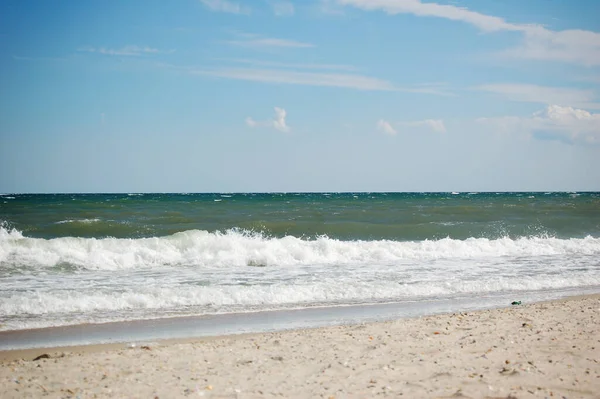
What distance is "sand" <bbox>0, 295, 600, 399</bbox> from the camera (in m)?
5.27

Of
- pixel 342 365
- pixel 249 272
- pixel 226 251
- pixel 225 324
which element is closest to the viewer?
pixel 342 365

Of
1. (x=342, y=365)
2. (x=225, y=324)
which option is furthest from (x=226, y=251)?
(x=342, y=365)

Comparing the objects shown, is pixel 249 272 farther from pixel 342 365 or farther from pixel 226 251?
pixel 342 365

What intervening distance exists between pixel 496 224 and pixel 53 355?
90.7ft

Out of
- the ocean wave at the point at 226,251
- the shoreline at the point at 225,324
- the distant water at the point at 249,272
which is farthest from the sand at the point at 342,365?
the ocean wave at the point at 226,251

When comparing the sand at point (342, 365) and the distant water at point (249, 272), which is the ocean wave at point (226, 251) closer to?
the distant water at point (249, 272)

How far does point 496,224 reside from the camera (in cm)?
3050

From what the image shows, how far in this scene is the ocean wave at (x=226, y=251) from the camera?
51.7 ft

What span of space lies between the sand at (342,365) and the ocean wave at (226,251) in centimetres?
864

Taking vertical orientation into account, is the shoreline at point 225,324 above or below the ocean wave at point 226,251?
below

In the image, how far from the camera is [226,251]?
17.4 meters

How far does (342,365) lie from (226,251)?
11629 millimetres

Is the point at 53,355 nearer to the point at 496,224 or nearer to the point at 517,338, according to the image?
the point at 517,338

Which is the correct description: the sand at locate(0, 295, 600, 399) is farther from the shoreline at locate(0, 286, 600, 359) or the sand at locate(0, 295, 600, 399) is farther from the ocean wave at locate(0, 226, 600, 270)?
the ocean wave at locate(0, 226, 600, 270)
